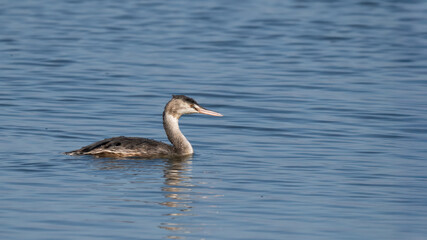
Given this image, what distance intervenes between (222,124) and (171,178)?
14.0 feet

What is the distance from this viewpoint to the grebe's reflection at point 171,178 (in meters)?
9.59

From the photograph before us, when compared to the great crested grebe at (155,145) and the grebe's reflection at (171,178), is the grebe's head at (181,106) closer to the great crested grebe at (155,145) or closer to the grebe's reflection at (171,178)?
the great crested grebe at (155,145)

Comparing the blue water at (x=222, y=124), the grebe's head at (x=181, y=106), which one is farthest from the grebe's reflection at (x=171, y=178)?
the grebe's head at (x=181, y=106)

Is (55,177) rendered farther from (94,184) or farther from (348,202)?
(348,202)

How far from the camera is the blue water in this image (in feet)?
31.9

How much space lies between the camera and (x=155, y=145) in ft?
42.3

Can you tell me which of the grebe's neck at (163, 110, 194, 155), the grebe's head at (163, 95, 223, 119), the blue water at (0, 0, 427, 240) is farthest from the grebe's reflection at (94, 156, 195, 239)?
the grebe's head at (163, 95, 223, 119)

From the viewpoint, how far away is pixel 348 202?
10.6m

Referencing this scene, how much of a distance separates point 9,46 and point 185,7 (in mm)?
11012

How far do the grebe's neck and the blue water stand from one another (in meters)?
0.25

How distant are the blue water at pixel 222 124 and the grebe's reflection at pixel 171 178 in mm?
27

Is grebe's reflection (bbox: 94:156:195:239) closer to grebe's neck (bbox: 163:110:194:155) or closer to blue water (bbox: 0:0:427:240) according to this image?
blue water (bbox: 0:0:427:240)

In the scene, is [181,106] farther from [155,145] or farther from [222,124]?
[222,124]

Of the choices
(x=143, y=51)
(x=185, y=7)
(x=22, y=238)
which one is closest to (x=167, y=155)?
(x=22, y=238)
